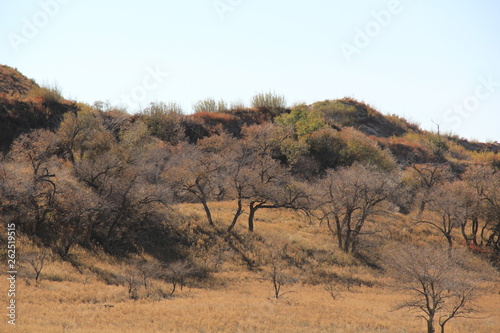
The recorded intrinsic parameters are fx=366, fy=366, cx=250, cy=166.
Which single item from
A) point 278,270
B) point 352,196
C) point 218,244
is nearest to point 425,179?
point 352,196

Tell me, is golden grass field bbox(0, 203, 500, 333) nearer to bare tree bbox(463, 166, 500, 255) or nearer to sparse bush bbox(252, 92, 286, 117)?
bare tree bbox(463, 166, 500, 255)

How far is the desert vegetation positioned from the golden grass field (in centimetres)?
14

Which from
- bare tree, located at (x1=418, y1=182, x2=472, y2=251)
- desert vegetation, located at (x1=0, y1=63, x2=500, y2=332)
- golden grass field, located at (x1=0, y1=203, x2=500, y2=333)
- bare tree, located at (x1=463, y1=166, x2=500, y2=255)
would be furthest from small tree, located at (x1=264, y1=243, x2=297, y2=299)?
bare tree, located at (x1=463, y1=166, x2=500, y2=255)

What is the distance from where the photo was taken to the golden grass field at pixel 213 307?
18469 millimetres

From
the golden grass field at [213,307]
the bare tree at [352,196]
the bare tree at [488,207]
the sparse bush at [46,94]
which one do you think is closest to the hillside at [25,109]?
the sparse bush at [46,94]

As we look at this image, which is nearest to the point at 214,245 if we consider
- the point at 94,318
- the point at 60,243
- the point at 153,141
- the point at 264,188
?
the point at 264,188

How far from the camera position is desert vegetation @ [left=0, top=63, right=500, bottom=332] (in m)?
21.6

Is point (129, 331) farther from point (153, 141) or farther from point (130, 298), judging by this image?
point (153, 141)

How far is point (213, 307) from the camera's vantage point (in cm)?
2244

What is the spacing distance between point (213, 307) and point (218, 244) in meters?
14.8

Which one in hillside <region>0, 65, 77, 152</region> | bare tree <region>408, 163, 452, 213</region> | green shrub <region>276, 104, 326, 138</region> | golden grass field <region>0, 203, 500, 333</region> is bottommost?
golden grass field <region>0, 203, 500, 333</region>

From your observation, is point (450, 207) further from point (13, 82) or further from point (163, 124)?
point (13, 82)

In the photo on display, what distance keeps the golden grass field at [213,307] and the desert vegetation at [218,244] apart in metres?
0.14

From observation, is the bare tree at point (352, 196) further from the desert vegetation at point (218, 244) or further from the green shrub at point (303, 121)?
the green shrub at point (303, 121)
